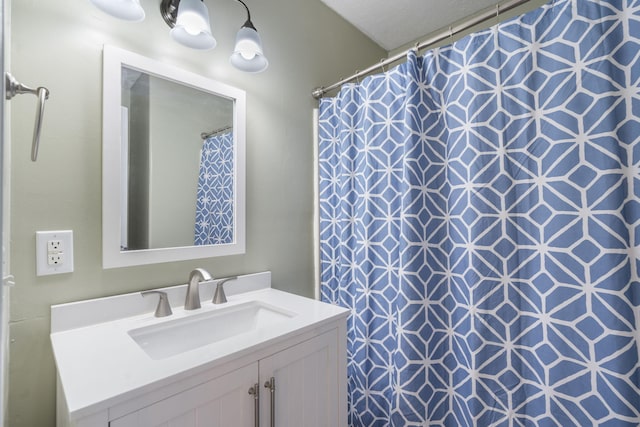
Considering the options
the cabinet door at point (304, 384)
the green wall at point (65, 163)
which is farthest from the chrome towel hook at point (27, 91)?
the cabinet door at point (304, 384)

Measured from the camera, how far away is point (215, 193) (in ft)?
4.34

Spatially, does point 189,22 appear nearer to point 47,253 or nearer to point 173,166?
point 173,166

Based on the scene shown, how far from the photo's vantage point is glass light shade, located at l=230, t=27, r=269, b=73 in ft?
4.06

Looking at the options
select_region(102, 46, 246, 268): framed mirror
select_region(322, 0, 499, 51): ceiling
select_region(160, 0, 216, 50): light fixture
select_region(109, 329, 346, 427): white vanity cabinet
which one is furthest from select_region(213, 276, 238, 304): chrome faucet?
select_region(322, 0, 499, 51): ceiling

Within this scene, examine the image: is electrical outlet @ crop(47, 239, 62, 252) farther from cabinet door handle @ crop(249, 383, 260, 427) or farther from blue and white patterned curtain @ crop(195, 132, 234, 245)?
cabinet door handle @ crop(249, 383, 260, 427)

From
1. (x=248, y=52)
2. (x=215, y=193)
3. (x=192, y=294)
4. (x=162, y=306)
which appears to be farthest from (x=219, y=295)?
(x=248, y=52)

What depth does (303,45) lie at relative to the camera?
1.69 meters

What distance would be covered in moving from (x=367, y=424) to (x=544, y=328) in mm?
941

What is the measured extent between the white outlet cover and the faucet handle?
24 centimetres

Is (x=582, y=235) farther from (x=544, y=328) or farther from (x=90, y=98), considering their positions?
(x=90, y=98)

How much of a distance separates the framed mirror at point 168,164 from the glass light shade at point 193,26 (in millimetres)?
129

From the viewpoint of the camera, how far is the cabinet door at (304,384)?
879 millimetres

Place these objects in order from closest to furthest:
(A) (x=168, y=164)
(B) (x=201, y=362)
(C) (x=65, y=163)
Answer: (B) (x=201, y=362), (C) (x=65, y=163), (A) (x=168, y=164)

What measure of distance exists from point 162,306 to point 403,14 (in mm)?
2089
